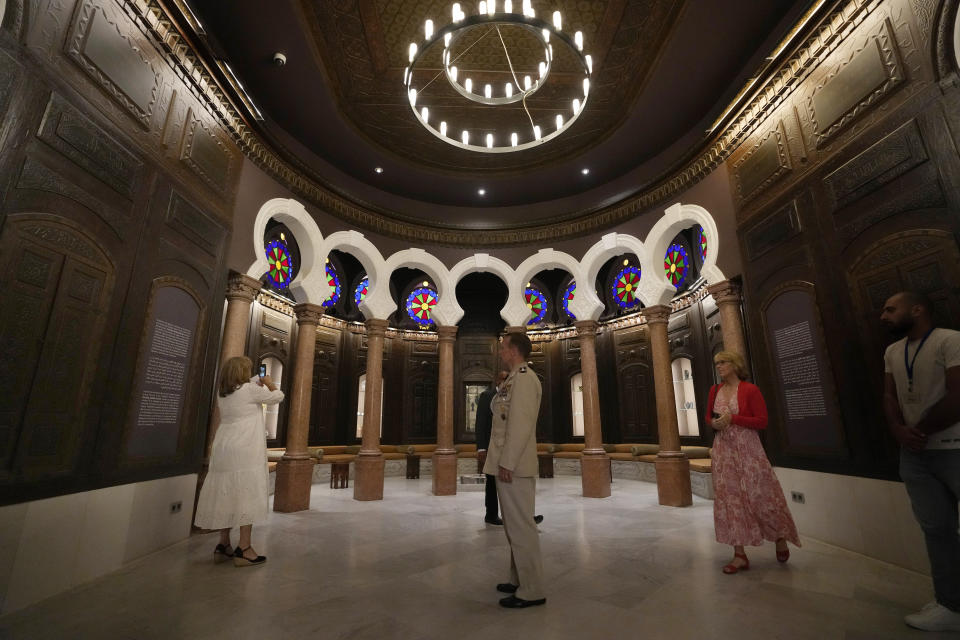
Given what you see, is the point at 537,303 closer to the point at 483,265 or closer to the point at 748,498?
the point at 483,265

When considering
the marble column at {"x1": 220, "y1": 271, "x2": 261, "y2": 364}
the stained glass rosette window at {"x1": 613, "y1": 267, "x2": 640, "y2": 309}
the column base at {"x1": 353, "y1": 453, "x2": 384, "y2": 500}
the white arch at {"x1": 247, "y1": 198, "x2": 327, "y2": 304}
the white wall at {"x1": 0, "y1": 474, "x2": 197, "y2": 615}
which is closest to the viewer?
the white wall at {"x1": 0, "y1": 474, "x2": 197, "y2": 615}

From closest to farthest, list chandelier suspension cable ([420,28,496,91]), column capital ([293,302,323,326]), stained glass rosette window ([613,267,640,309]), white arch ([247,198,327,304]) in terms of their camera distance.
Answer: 1. chandelier suspension cable ([420,28,496,91])
2. white arch ([247,198,327,304])
3. column capital ([293,302,323,326])
4. stained glass rosette window ([613,267,640,309])

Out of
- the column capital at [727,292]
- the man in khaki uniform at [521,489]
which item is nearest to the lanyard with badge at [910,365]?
the man in khaki uniform at [521,489]

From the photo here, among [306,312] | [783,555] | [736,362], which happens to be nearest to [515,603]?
[783,555]

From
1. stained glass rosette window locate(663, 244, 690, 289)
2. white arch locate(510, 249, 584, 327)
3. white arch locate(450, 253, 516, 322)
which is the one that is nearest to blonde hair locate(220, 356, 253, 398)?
white arch locate(510, 249, 584, 327)

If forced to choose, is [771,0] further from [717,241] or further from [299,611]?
[299,611]

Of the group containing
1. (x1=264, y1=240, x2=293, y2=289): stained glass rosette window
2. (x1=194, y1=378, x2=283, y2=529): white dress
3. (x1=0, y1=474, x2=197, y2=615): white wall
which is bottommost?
(x1=0, y1=474, x2=197, y2=615): white wall

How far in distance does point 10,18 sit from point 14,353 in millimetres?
2647

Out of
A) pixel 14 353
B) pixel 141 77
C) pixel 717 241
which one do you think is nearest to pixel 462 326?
pixel 717 241

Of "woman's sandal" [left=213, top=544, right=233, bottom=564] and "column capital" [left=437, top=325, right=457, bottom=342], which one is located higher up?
"column capital" [left=437, top=325, right=457, bottom=342]

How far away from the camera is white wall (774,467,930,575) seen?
4.26 meters

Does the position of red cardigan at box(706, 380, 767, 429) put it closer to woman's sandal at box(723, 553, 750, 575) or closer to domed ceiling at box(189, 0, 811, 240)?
woman's sandal at box(723, 553, 750, 575)

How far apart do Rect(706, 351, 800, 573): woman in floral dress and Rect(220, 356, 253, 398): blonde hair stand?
4729 millimetres

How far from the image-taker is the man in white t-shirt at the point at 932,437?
2887 mm
